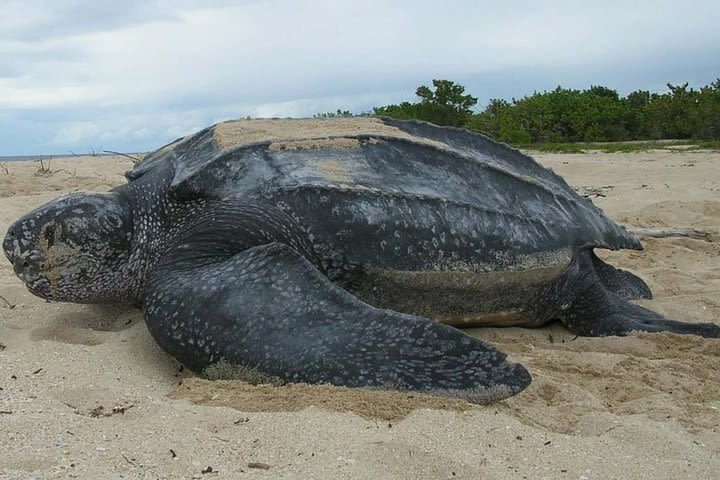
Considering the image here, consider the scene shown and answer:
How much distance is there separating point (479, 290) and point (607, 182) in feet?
14.7

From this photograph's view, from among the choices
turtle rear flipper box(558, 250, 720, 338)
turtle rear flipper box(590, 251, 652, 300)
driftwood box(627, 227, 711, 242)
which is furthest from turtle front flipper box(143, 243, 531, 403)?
driftwood box(627, 227, 711, 242)

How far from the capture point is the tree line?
1285cm

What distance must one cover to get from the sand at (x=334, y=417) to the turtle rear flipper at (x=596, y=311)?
0.44 ft

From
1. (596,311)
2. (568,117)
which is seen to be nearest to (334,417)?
(596,311)

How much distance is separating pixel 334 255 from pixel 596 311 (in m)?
1.12

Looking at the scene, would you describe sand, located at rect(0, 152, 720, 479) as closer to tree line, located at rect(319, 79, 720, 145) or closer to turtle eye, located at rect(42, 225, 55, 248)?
turtle eye, located at rect(42, 225, 55, 248)

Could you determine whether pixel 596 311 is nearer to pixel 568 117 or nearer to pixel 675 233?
pixel 675 233

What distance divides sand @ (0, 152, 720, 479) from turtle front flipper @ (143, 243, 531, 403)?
63mm

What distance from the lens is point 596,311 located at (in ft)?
8.71

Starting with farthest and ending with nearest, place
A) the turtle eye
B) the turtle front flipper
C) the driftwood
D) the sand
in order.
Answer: the driftwood, the turtle eye, the turtle front flipper, the sand

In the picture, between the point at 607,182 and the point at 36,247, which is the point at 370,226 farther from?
the point at 607,182

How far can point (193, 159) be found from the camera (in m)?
2.36

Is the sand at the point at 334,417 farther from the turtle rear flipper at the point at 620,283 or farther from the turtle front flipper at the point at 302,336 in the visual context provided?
the turtle rear flipper at the point at 620,283

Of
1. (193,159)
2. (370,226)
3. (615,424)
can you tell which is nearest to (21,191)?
(193,159)
